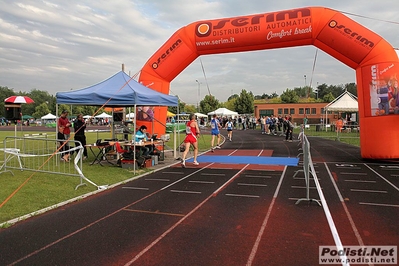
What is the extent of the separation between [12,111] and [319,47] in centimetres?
1142

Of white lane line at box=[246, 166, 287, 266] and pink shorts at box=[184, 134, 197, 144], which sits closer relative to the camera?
white lane line at box=[246, 166, 287, 266]

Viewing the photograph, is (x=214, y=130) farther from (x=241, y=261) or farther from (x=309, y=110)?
(x=309, y=110)

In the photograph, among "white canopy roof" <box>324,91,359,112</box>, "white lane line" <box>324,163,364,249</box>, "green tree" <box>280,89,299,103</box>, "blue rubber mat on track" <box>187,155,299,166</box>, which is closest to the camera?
"white lane line" <box>324,163,364,249</box>

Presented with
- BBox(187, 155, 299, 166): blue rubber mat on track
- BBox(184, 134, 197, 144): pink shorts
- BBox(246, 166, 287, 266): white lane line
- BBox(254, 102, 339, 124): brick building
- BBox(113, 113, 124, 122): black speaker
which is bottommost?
BBox(246, 166, 287, 266): white lane line

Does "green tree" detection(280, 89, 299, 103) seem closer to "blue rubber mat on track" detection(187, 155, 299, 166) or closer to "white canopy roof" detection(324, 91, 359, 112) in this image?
"white canopy roof" detection(324, 91, 359, 112)

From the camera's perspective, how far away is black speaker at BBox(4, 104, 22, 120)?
1061 cm

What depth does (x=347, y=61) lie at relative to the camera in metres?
11.0

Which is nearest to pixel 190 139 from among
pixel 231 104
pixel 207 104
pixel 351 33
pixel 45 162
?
pixel 45 162

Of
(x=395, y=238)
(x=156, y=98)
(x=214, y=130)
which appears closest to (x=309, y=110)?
(x=214, y=130)

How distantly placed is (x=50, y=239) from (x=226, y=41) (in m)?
10.1

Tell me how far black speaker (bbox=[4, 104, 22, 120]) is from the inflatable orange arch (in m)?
4.90

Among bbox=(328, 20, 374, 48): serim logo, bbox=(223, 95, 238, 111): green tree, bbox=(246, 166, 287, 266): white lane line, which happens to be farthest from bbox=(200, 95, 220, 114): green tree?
bbox=(246, 166, 287, 266): white lane line

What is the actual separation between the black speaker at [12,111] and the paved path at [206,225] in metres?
5.97

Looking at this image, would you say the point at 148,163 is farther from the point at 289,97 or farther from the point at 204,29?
the point at 289,97
